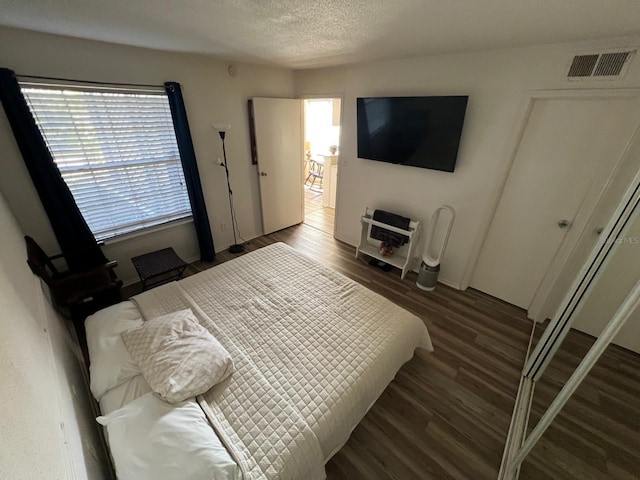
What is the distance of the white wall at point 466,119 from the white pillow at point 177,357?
8.07ft

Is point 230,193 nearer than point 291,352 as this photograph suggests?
No

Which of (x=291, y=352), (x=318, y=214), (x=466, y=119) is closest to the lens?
(x=291, y=352)

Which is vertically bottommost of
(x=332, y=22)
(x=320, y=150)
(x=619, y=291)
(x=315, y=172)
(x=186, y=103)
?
(x=619, y=291)

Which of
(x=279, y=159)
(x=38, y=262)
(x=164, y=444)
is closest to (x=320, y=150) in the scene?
(x=279, y=159)

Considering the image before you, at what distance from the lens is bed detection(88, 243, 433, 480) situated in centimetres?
107

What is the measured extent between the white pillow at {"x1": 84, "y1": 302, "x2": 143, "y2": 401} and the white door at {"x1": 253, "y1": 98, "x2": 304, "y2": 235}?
92.5 inches

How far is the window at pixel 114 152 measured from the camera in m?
1.99

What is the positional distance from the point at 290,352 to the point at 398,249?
7.18 feet

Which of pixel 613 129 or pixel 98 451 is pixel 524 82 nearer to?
pixel 613 129

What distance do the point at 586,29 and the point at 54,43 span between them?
3.57 m

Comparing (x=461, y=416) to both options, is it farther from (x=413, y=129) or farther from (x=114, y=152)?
(x=114, y=152)

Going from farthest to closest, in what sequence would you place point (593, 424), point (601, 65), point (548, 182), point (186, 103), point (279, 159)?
point (279, 159), point (186, 103), point (548, 182), point (601, 65), point (593, 424)

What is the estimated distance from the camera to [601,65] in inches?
66.2

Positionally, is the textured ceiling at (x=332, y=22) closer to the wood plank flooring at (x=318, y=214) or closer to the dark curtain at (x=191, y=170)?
the dark curtain at (x=191, y=170)
